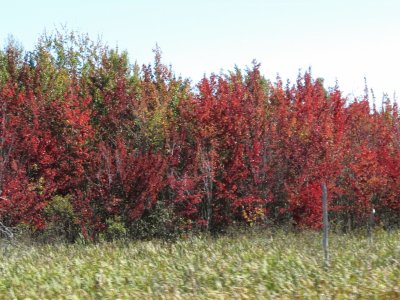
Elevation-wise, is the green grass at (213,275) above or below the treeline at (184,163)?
below

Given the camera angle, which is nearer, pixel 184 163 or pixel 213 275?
pixel 213 275

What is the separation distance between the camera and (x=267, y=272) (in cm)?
923

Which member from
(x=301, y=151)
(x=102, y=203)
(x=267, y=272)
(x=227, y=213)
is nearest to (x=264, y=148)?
(x=301, y=151)

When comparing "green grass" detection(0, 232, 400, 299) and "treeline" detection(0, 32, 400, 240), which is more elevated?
"treeline" detection(0, 32, 400, 240)

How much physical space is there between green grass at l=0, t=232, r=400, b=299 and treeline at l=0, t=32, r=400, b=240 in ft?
25.5

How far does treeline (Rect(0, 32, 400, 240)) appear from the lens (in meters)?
20.2

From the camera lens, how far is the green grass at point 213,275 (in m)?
7.91

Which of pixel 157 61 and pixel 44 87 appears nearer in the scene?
pixel 44 87

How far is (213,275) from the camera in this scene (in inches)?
358

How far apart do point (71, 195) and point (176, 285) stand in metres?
12.9

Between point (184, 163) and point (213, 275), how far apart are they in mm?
12346

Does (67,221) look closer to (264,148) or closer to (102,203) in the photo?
(102,203)

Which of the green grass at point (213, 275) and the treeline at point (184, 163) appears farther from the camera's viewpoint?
the treeline at point (184, 163)

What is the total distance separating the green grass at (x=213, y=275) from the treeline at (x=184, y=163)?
7.77 m
